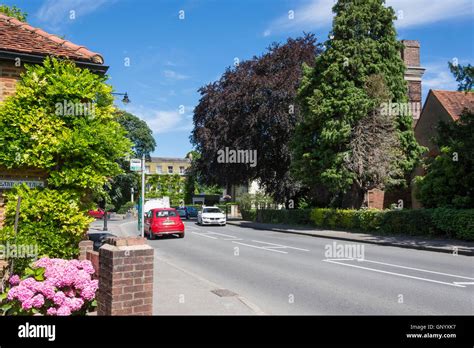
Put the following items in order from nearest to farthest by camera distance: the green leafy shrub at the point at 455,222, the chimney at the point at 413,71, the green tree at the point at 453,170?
Result: the green leafy shrub at the point at 455,222 < the green tree at the point at 453,170 < the chimney at the point at 413,71

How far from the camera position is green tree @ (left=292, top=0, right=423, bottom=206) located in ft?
79.9

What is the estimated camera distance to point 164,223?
Answer: 2122 cm

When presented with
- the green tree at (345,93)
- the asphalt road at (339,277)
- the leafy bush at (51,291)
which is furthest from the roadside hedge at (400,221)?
the leafy bush at (51,291)

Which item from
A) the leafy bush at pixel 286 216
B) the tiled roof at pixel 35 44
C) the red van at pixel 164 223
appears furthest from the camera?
the leafy bush at pixel 286 216

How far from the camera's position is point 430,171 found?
20719 millimetres

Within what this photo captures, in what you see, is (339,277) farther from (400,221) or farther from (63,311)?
(400,221)

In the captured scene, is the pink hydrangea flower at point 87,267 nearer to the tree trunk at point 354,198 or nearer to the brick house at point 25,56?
the brick house at point 25,56

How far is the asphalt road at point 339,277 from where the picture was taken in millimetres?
7012

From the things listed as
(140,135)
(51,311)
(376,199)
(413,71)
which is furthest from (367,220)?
(140,135)

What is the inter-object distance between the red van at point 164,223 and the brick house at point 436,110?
16.3 meters

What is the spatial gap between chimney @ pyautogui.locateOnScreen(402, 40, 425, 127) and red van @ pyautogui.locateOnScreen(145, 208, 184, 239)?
81.0 feet

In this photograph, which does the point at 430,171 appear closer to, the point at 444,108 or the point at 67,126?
the point at 444,108

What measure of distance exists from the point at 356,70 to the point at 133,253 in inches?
926

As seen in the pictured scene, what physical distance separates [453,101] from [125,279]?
94.3ft
